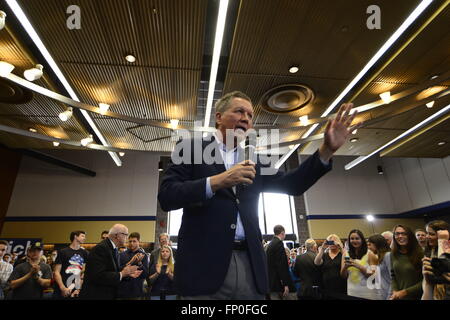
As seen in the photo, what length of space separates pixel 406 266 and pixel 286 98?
4332mm

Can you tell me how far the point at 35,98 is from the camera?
19.7ft

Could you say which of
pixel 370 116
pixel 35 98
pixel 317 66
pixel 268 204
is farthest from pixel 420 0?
pixel 268 204

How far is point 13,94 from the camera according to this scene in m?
5.84

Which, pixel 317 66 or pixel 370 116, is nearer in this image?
pixel 317 66

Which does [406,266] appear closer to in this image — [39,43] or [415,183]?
[39,43]

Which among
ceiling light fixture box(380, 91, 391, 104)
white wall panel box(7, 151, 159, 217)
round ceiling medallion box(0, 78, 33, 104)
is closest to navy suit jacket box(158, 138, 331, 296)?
ceiling light fixture box(380, 91, 391, 104)

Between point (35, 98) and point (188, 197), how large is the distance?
22.8 feet

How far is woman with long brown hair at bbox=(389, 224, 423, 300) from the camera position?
101 inches

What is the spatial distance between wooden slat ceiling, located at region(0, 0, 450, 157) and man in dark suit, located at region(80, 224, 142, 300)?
3396 millimetres

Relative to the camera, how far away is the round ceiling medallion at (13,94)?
18.1 feet

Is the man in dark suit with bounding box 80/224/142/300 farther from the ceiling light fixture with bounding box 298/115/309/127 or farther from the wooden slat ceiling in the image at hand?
the ceiling light fixture with bounding box 298/115/309/127

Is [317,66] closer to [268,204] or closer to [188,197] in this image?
[188,197]

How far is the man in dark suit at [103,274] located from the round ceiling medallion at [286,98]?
180 inches

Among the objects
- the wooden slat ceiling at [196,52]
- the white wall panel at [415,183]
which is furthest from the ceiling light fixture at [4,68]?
the white wall panel at [415,183]
